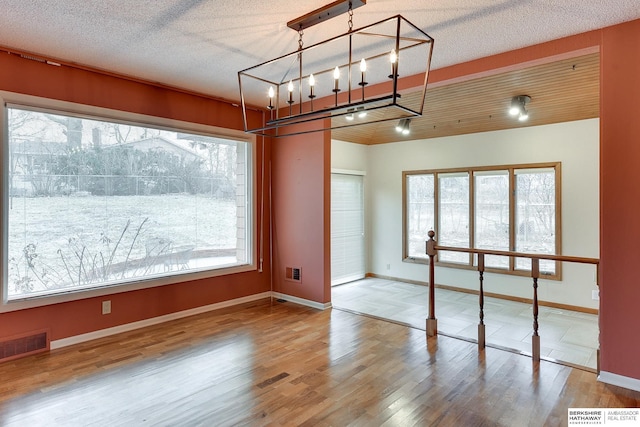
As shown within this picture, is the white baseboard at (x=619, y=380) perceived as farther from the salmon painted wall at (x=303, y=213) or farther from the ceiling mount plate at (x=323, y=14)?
the ceiling mount plate at (x=323, y=14)

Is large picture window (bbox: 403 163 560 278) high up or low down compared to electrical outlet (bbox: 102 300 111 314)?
up

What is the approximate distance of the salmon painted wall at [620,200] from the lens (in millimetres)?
2730

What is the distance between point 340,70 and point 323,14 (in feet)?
4.26

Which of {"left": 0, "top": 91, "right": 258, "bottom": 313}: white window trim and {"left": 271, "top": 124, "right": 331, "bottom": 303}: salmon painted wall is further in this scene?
{"left": 271, "top": 124, "right": 331, "bottom": 303}: salmon painted wall

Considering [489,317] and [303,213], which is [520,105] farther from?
[303,213]

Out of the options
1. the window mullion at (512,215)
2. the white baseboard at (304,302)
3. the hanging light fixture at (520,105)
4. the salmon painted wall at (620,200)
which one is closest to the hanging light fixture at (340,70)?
the hanging light fixture at (520,105)

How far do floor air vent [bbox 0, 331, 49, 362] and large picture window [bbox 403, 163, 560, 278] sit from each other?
5.31m

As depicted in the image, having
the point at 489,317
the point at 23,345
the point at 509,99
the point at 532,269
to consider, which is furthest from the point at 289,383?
the point at 509,99

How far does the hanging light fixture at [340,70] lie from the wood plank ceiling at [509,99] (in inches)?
18.9

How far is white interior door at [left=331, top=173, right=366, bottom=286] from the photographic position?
6466 millimetres

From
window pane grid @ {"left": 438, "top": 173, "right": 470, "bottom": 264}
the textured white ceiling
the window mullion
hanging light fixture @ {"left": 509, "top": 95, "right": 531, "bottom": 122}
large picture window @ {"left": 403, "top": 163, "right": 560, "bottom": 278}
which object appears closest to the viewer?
the textured white ceiling

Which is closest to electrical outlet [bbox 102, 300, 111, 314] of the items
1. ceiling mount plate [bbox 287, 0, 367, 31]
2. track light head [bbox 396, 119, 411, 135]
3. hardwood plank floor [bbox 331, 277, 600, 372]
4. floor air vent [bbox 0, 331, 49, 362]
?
floor air vent [bbox 0, 331, 49, 362]

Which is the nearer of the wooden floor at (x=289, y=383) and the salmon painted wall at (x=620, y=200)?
the wooden floor at (x=289, y=383)

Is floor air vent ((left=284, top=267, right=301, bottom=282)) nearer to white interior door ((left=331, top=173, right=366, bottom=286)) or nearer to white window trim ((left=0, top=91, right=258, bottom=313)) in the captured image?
white window trim ((left=0, top=91, right=258, bottom=313))
